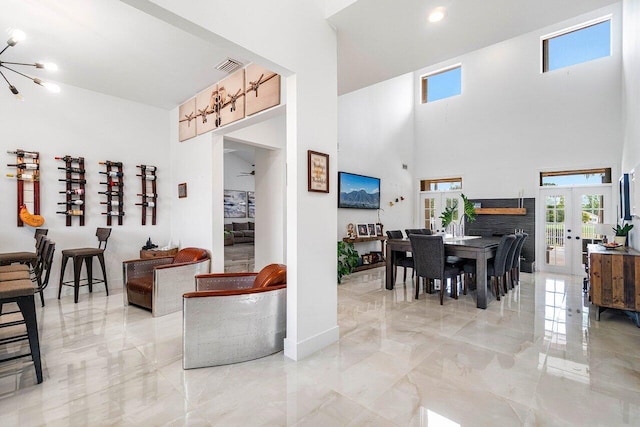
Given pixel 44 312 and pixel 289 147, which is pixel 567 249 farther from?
pixel 44 312

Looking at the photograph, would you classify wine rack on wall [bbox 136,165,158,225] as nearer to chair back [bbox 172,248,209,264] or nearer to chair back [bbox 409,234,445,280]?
chair back [bbox 172,248,209,264]

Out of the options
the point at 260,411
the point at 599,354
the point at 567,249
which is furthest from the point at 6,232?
the point at 567,249

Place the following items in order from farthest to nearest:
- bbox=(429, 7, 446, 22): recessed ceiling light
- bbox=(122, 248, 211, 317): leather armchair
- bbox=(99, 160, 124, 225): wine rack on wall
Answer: bbox=(99, 160, 124, 225): wine rack on wall < bbox=(122, 248, 211, 317): leather armchair < bbox=(429, 7, 446, 22): recessed ceiling light

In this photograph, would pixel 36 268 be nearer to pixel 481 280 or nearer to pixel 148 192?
pixel 148 192

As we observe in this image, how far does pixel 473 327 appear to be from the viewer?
322 centimetres

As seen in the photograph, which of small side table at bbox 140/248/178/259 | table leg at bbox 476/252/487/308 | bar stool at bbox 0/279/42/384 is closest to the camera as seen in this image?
bar stool at bbox 0/279/42/384

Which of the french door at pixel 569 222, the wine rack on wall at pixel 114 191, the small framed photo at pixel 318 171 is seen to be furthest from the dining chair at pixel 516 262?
the wine rack on wall at pixel 114 191

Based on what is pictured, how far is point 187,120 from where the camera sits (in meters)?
4.90

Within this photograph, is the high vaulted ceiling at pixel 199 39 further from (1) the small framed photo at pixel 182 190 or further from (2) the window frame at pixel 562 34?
(2) the window frame at pixel 562 34

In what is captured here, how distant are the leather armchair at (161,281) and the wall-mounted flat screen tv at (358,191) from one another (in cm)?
317

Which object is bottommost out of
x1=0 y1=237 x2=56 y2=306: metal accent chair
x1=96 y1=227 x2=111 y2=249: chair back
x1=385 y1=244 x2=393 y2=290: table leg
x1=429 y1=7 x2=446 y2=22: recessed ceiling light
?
x1=385 y1=244 x2=393 y2=290: table leg

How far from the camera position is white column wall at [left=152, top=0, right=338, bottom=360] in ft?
7.79

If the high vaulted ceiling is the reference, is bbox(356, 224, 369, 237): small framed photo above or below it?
below

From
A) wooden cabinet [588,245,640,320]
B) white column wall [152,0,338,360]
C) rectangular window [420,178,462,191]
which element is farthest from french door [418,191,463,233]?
white column wall [152,0,338,360]
